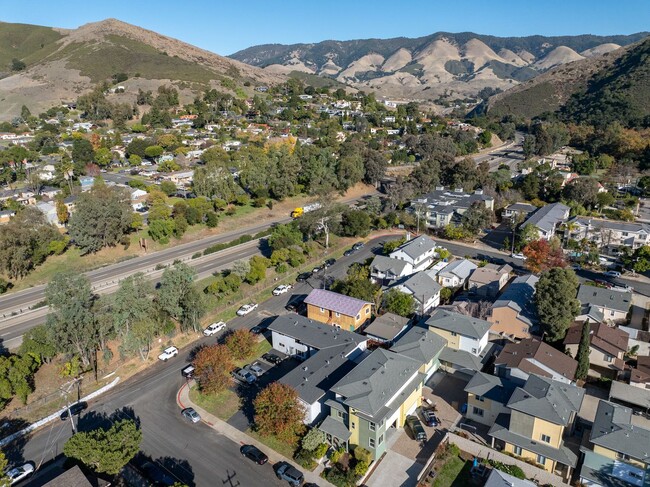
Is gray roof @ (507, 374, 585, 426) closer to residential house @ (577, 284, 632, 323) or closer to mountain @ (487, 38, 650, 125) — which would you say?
residential house @ (577, 284, 632, 323)

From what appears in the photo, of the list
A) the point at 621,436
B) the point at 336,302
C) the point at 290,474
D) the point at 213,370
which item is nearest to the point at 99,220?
the point at 213,370

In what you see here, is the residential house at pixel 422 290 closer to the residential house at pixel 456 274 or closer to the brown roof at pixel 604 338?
the residential house at pixel 456 274

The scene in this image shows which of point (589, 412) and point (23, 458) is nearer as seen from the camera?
point (23, 458)

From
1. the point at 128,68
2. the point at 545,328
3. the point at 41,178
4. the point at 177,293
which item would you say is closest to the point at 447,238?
the point at 545,328

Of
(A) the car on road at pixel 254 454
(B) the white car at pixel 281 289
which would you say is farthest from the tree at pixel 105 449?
(B) the white car at pixel 281 289

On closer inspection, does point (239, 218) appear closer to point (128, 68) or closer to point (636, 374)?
point (636, 374)

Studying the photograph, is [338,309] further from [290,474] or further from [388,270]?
[290,474]

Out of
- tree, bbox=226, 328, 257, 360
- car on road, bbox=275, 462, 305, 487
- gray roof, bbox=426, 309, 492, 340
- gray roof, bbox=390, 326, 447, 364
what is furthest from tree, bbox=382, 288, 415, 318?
car on road, bbox=275, 462, 305, 487
